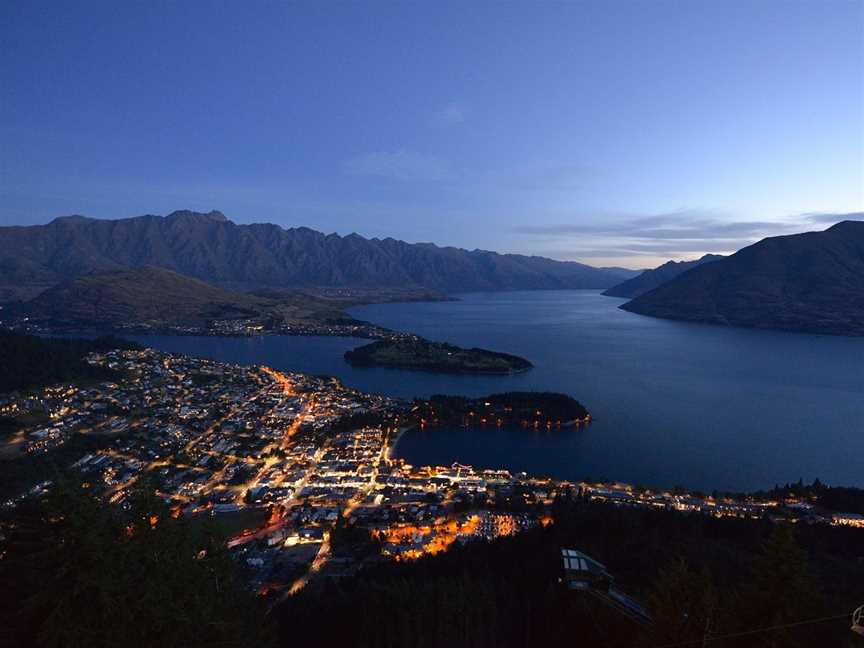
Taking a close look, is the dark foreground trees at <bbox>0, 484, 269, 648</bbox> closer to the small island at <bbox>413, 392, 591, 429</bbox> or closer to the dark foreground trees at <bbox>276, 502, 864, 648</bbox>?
the dark foreground trees at <bbox>276, 502, 864, 648</bbox>

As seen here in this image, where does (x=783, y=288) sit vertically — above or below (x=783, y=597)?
above

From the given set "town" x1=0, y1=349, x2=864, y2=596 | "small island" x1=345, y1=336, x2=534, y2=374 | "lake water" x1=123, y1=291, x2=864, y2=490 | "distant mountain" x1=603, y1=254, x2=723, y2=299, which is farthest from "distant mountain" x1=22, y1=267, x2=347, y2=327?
"distant mountain" x1=603, y1=254, x2=723, y2=299

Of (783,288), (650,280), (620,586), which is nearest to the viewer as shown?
(620,586)

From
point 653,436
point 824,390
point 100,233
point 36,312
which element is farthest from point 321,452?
point 100,233

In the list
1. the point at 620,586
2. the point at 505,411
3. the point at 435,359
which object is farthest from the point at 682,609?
the point at 435,359

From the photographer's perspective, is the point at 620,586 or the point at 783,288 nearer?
the point at 620,586

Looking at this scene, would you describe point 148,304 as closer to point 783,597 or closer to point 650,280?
point 783,597
